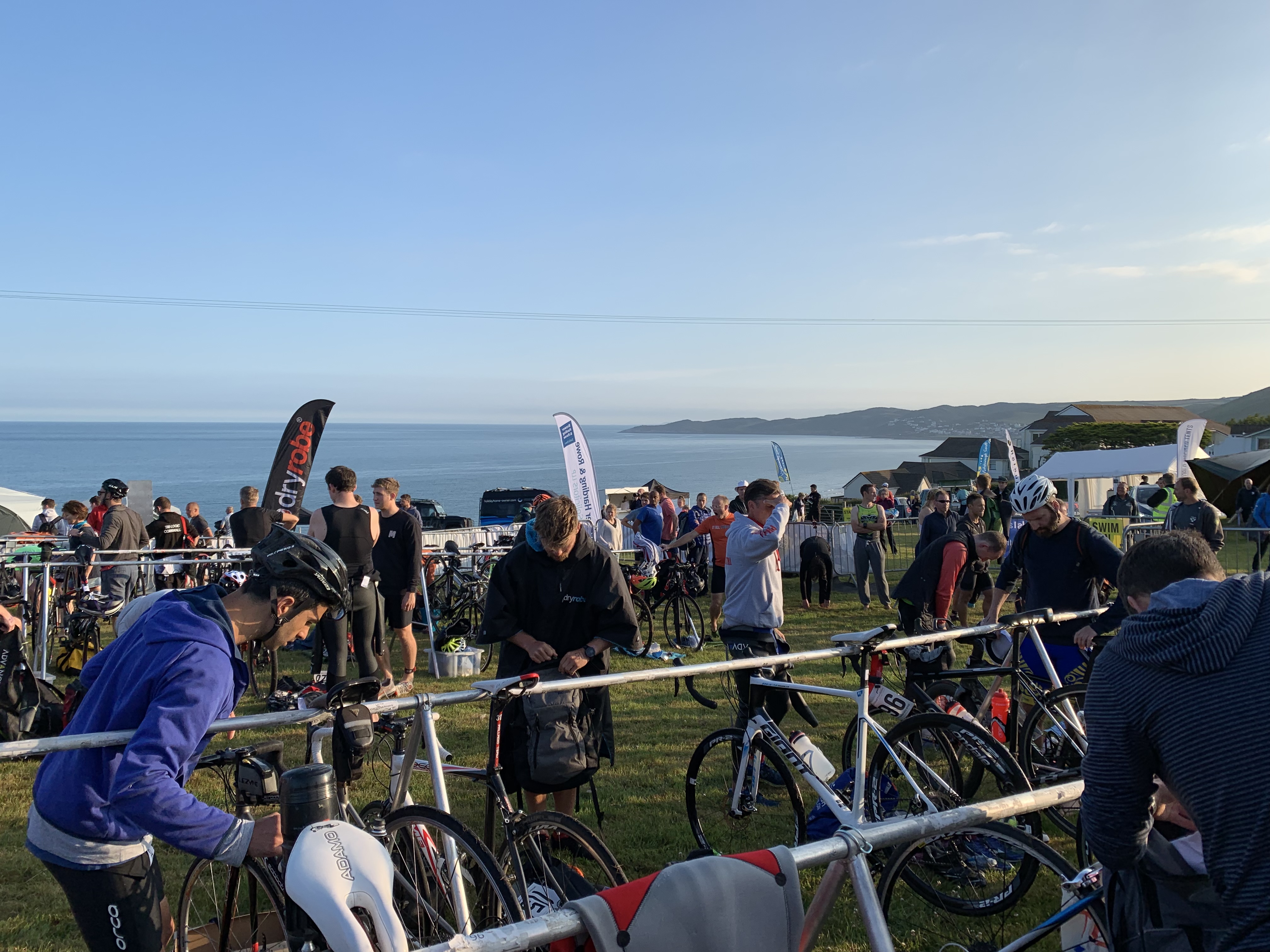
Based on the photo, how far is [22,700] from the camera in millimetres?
5824

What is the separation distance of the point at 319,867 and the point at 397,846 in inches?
52.0

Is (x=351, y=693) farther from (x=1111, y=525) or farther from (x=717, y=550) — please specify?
(x=1111, y=525)

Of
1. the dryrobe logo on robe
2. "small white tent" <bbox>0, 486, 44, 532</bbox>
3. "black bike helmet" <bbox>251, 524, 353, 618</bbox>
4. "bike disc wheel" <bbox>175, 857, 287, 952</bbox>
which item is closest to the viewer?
"black bike helmet" <bbox>251, 524, 353, 618</bbox>

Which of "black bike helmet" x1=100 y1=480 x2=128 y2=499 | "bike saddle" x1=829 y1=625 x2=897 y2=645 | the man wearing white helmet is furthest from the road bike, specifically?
"black bike helmet" x1=100 y1=480 x2=128 y2=499

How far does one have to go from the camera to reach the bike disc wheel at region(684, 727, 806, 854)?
4758 millimetres

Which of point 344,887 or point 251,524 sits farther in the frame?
point 251,524

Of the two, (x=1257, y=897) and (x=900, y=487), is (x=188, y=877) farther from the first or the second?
(x=900, y=487)

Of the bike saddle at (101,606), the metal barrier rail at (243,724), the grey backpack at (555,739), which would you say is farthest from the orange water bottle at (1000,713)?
the bike saddle at (101,606)

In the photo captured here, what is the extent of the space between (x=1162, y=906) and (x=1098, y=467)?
1278 inches

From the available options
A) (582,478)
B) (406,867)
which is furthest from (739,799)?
(582,478)

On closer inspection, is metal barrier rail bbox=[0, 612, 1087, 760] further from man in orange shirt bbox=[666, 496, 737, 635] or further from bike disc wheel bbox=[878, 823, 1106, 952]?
man in orange shirt bbox=[666, 496, 737, 635]

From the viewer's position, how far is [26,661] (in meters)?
5.98

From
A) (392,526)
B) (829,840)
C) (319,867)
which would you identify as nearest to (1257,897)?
(829,840)

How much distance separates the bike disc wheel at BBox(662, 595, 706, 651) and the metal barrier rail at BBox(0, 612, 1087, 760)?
6.57 meters
